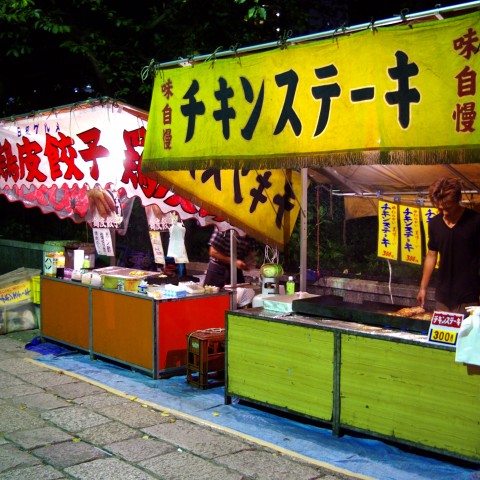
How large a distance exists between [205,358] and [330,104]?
11.1ft

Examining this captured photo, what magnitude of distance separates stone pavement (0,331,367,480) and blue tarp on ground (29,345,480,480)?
20 cm

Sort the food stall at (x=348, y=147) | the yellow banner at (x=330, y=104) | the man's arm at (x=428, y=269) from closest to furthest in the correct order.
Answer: the yellow banner at (x=330, y=104), the food stall at (x=348, y=147), the man's arm at (x=428, y=269)

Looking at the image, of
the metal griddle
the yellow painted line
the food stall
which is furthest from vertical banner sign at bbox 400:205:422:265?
the yellow painted line

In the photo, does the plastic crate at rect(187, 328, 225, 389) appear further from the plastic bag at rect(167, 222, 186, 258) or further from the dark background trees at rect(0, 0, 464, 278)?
the dark background trees at rect(0, 0, 464, 278)

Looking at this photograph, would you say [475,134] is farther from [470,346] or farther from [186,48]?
[186,48]

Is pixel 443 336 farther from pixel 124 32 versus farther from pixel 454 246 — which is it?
pixel 124 32

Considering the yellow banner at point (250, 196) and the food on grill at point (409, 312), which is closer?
the food on grill at point (409, 312)

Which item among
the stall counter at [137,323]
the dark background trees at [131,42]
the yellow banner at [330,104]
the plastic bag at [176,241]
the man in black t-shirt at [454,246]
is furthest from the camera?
the dark background trees at [131,42]

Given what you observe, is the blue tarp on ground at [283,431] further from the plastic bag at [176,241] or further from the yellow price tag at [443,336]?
the plastic bag at [176,241]

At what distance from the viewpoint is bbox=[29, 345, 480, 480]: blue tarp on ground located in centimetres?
495

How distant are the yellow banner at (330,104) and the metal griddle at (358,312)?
1.49 metres

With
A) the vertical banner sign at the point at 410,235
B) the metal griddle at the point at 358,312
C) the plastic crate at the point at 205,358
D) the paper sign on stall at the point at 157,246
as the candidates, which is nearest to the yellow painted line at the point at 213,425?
the plastic crate at the point at 205,358

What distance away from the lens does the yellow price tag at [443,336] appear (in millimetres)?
4910

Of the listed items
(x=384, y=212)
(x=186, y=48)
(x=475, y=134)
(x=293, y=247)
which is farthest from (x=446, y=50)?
(x=186, y=48)
